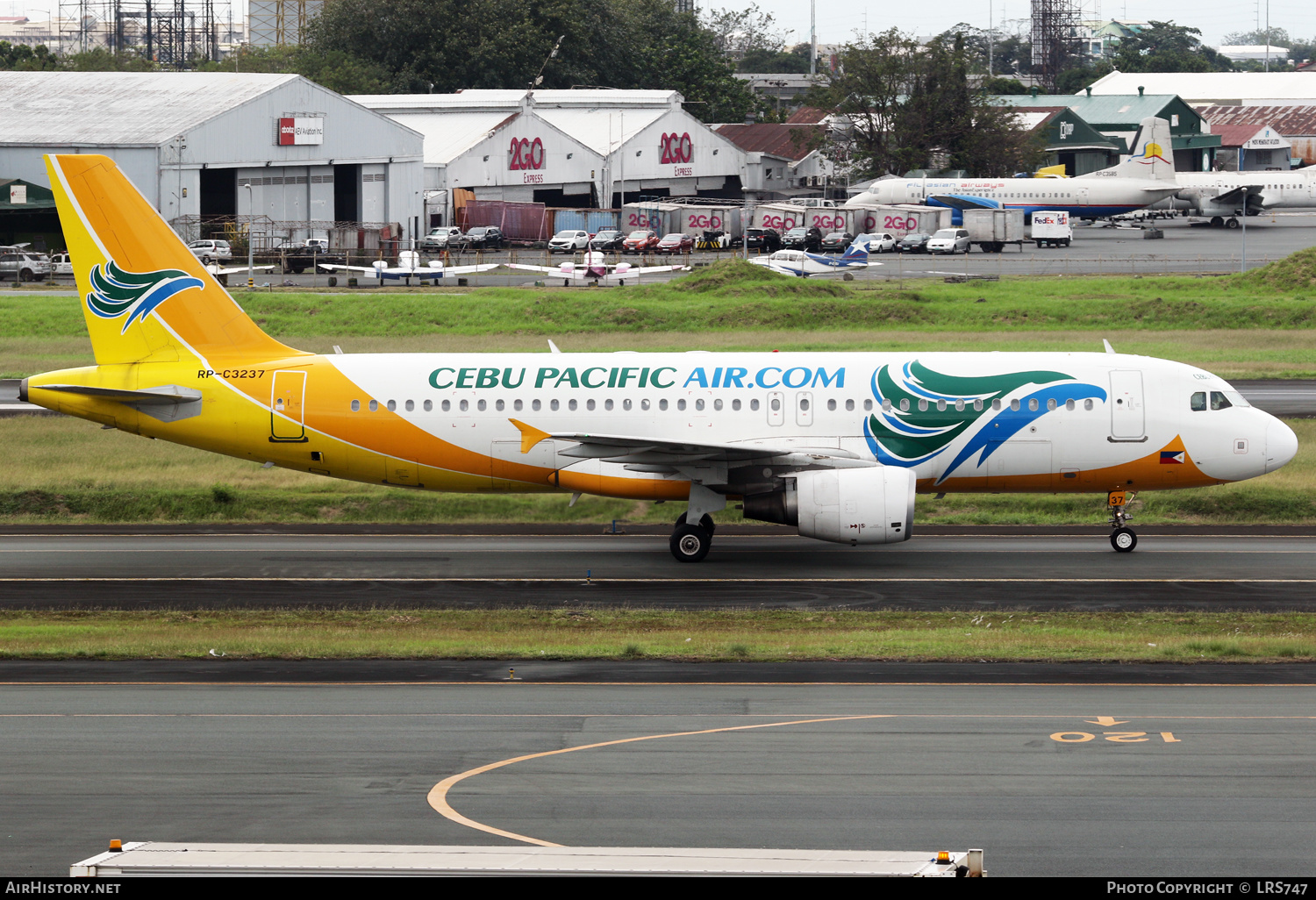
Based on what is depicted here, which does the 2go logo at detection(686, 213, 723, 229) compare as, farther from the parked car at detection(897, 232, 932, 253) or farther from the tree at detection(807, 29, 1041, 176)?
the tree at detection(807, 29, 1041, 176)

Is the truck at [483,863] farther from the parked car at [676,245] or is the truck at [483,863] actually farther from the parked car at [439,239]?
the parked car at [439,239]

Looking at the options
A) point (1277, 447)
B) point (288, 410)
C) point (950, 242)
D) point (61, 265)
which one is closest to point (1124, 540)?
point (1277, 447)

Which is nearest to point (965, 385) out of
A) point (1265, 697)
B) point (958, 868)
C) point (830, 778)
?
point (1265, 697)

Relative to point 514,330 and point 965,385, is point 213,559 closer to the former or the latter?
point 965,385

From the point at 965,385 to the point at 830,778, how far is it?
1678 cm

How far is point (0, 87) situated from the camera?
111000mm

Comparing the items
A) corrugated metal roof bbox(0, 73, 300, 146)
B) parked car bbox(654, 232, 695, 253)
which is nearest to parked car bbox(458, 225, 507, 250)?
parked car bbox(654, 232, 695, 253)

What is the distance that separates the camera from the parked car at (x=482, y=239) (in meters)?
118

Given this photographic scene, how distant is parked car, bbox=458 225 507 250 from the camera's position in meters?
118

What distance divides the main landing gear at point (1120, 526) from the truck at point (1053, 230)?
88.6m

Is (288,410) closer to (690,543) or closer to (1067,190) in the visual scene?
(690,543)

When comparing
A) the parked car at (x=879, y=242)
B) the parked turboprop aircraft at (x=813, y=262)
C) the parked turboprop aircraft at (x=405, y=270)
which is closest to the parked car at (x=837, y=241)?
the parked car at (x=879, y=242)

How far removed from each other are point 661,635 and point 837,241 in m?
97.1

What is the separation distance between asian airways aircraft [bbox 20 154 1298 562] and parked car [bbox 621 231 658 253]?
7967 cm
